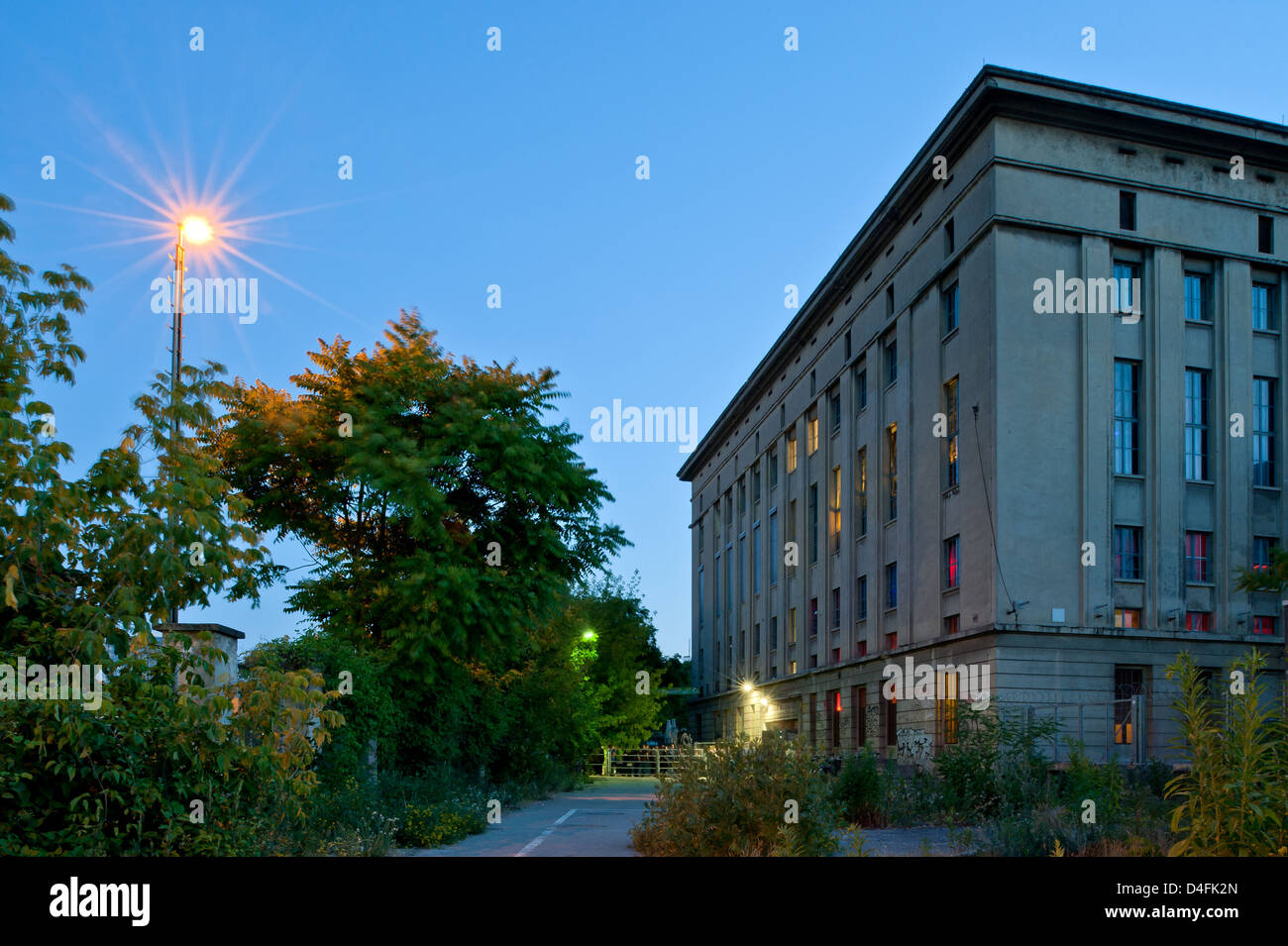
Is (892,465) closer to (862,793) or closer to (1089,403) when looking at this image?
(1089,403)

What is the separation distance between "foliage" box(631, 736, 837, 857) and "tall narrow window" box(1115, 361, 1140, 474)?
26060 mm

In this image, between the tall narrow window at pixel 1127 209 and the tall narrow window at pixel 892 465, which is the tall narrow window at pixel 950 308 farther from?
the tall narrow window at pixel 1127 209

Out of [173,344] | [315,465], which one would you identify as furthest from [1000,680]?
[173,344]

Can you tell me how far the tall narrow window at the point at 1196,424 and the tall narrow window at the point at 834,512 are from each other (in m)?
17.5

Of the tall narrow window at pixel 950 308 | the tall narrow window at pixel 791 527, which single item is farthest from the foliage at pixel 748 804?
the tall narrow window at pixel 791 527

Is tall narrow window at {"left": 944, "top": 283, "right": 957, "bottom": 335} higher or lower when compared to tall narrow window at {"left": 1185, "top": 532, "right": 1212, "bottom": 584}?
higher

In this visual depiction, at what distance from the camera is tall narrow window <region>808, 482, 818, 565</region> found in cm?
5469

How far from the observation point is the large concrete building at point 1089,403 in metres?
33.3

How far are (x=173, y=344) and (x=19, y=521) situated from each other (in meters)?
6.06

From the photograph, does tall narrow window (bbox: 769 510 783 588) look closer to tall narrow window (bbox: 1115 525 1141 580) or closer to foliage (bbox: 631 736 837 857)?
tall narrow window (bbox: 1115 525 1141 580)

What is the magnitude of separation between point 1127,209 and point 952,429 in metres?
9.08

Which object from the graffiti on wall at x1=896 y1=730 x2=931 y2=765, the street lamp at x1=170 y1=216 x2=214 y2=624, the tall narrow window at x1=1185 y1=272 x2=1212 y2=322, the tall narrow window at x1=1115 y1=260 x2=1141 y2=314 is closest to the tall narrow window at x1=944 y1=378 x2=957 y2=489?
the tall narrow window at x1=1115 y1=260 x2=1141 y2=314

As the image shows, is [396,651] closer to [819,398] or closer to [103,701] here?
[103,701]

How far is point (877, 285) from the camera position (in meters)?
45.1
